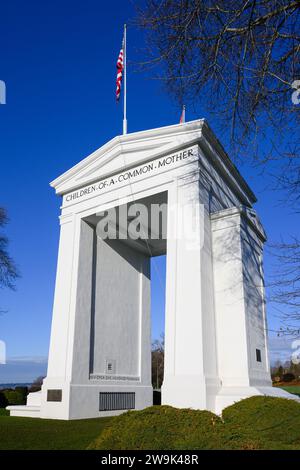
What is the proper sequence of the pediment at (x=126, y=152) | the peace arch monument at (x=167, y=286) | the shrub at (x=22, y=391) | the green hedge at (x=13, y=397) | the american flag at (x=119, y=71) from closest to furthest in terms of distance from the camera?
the peace arch monument at (x=167, y=286), the pediment at (x=126, y=152), the american flag at (x=119, y=71), the green hedge at (x=13, y=397), the shrub at (x=22, y=391)

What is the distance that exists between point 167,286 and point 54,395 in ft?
19.6

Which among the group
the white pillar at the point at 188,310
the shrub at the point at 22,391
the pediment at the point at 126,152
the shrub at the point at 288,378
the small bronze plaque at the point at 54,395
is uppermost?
the pediment at the point at 126,152

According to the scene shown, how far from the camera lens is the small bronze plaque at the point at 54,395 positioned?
48.3ft

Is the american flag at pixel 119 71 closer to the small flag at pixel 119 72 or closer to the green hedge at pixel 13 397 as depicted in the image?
the small flag at pixel 119 72

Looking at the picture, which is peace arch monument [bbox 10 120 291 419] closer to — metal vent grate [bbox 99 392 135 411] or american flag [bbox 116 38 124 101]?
metal vent grate [bbox 99 392 135 411]

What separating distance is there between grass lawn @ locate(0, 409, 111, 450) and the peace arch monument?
225 centimetres

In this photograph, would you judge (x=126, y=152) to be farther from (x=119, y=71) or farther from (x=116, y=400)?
(x=116, y=400)

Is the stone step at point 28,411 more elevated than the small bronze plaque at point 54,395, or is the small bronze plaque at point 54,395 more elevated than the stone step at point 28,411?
the small bronze plaque at point 54,395

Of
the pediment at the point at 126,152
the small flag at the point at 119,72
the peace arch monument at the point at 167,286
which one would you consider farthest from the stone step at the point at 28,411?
the small flag at the point at 119,72

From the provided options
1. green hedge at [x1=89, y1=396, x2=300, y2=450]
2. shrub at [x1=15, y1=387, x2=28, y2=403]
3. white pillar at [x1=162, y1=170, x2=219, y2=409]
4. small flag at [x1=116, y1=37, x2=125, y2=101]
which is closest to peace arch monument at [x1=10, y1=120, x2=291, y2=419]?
white pillar at [x1=162, y1=170, x2=219, y2=409]

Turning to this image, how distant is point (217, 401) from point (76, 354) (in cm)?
597

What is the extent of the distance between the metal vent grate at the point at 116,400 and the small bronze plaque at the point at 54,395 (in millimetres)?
1881

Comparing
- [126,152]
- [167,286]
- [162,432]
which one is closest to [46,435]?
[167,286]

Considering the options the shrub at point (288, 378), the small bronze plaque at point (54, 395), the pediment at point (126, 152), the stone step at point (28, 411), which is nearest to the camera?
the small bronze plaque at point (54, 395)
